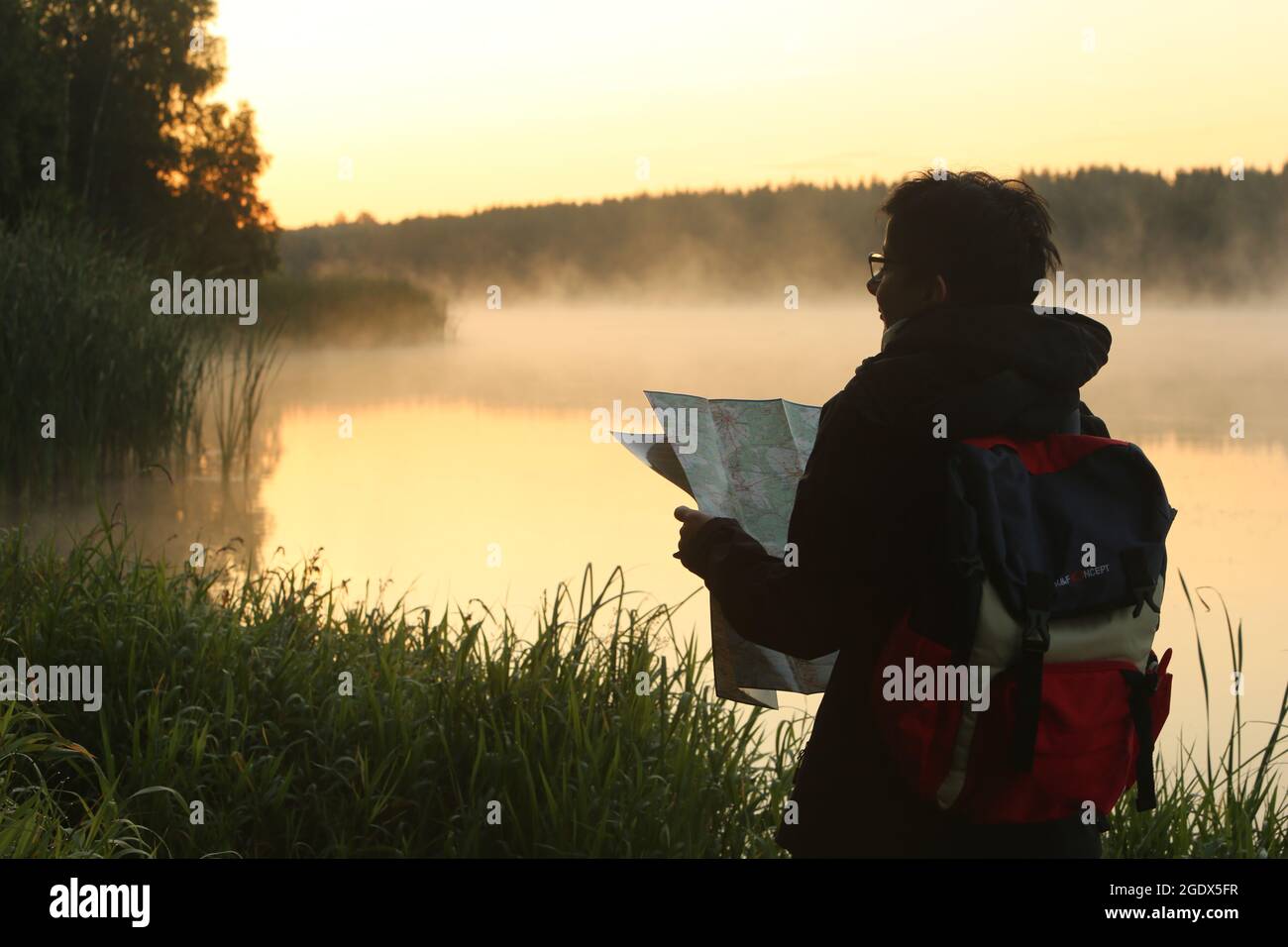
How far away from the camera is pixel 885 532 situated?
4.95 feet

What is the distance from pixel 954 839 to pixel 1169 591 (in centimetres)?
490

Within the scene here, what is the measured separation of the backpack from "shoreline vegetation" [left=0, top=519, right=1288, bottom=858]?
46.3 inches

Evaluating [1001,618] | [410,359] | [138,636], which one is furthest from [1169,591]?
[410,359]

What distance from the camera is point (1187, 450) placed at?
35.2 ft

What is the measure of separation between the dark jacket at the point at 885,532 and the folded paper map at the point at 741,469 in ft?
0.75

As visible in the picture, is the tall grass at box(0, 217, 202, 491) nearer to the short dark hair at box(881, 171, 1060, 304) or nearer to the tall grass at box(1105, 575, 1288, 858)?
the tall grass at box(1105, 575, 1288, 858)

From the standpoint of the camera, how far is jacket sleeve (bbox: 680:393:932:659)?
1510 millimetres

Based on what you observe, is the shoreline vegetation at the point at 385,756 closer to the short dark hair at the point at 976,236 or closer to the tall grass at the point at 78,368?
the short dark hair at the point at 976,236

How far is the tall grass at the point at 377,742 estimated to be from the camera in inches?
113

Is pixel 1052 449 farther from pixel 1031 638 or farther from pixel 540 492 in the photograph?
pixel 540 492

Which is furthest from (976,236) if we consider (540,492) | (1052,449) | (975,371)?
(540,492)

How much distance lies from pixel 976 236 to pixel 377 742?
2113mm

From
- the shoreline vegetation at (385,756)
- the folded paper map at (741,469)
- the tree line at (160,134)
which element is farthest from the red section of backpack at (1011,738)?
the tree line at (160,134)
